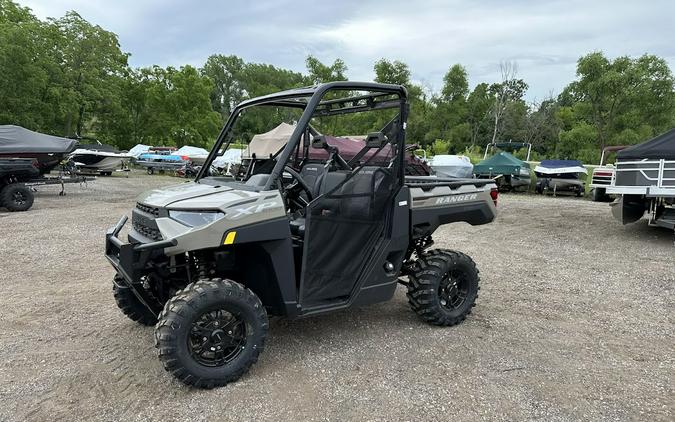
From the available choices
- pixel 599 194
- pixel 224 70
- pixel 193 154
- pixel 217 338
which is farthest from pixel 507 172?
pixel 224 70

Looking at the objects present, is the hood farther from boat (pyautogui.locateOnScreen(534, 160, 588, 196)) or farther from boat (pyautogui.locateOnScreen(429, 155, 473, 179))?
boat (pyautogui.locateOnScreen(534, 160, 588, 196))

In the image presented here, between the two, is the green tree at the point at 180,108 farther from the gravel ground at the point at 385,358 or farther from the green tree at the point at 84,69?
the gravel ground at the point at 385,358

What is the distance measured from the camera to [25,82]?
24.9 m

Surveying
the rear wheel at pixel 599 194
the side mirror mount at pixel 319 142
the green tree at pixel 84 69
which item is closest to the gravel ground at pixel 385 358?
the side mirror mount at pixel 319 142

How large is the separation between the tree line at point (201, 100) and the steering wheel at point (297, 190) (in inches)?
738

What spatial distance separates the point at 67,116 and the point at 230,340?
103 ft

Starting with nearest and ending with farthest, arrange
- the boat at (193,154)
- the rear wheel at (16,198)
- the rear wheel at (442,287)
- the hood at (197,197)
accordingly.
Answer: the hood at (197,197) → the rear wheel at (442,287) → the rear wheel at (16,198) → the boat at (193,154)

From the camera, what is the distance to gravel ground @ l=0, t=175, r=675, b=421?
116 inches

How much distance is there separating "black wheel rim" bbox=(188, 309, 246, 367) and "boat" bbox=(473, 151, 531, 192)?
61.0ft

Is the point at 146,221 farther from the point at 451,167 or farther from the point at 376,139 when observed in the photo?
the point at 451,167

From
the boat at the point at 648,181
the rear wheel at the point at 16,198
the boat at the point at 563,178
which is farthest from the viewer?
the boat at the point at 563,178

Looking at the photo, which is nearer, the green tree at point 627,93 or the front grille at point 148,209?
the front grille at point 148,209

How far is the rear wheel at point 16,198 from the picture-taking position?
11.6m

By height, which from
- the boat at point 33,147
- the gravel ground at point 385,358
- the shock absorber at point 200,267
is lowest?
the gravel ground at point 385,358
